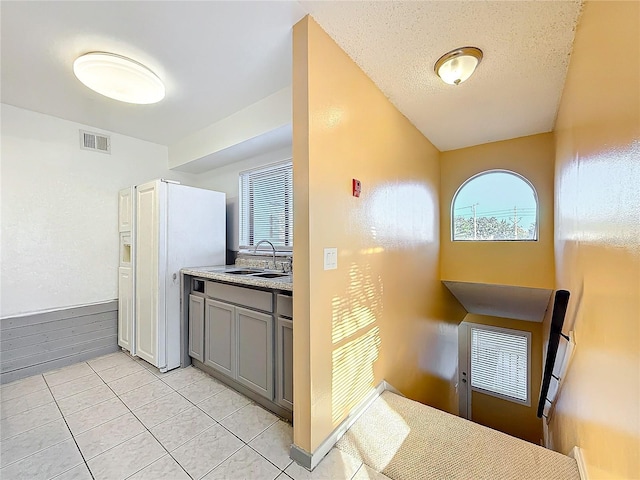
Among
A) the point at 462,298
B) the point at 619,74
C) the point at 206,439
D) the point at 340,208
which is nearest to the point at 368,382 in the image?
the point at 206,439

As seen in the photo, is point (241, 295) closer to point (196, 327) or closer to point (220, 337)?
point (220, 337)

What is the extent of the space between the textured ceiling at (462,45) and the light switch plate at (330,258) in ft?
4.24

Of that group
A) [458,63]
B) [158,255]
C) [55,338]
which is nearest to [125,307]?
[55,338]

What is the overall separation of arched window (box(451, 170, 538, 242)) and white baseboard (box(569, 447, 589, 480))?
2.31 metres

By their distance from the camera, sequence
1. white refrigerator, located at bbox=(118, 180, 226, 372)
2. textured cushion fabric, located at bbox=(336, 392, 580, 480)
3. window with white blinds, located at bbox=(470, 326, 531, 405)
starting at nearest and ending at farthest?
1. textured cushion fabric, located at bbox=(336, 392, 580, 480)
2. white refrigerator, located at bbox=(118, 180, 226, 372)
3. window with white blinds, located at bbox=(470, 326, 531, 405)

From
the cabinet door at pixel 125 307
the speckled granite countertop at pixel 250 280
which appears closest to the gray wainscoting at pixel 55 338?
the cabinet door at pixel 125 307

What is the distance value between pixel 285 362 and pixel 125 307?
2.26m

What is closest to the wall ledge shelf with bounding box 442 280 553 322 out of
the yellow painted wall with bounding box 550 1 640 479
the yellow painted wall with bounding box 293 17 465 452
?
the yellow painted wall with bounding box 293 17 465 452

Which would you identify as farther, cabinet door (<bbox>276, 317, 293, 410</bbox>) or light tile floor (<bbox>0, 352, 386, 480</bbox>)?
cabinet door (<bbox>276, 317, 293, 410</bbox>)

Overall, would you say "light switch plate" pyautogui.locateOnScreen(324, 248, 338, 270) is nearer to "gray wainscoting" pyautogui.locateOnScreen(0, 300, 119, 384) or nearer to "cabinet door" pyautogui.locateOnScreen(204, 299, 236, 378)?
"cabinet door" pyautogui.locateOnScreen(204, 299, 236, 378)

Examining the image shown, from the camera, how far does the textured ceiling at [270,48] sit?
145 cm

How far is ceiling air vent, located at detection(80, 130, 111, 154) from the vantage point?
291cm

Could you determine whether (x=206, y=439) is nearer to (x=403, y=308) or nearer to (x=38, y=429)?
(x=38, y=429)

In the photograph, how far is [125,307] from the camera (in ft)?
9.82
